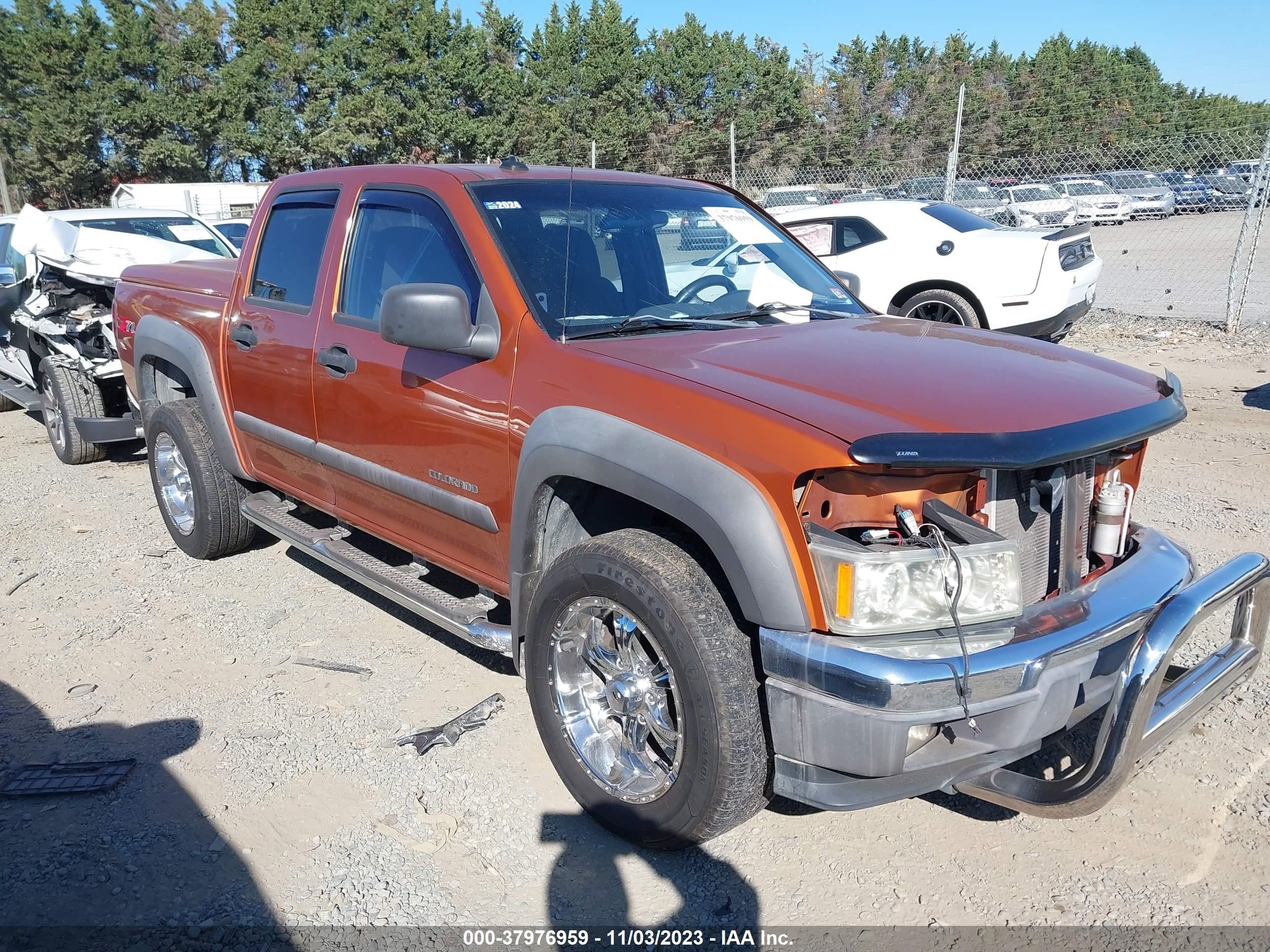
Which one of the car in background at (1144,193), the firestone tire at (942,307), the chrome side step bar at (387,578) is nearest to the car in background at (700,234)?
the chrome side step bar at (387,578)

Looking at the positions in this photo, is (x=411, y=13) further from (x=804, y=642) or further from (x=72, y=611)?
(x=804, y=642)

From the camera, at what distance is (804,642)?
2.32 metres

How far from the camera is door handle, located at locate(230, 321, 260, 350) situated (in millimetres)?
4391

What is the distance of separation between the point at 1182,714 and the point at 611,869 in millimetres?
1604

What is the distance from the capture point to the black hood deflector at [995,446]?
7.32 ft

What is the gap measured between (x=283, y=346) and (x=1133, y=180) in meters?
23.5

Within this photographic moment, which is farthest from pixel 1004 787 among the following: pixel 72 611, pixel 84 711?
pixel 72 611

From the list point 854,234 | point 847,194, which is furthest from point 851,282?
point 847,194

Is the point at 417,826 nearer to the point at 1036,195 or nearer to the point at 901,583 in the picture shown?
the point at 901,583

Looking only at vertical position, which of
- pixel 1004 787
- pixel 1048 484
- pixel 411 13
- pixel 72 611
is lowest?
pixel 72 611

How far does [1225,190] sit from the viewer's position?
18875mm

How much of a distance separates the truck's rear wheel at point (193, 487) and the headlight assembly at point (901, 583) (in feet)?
11.8

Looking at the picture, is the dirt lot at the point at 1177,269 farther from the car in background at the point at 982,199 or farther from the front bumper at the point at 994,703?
the front bumper at the point at 994,703

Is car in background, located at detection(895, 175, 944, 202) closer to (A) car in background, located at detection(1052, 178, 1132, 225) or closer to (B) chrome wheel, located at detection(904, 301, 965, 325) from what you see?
(A) car in background, located at detection(1052, 178, 1132, 225)
